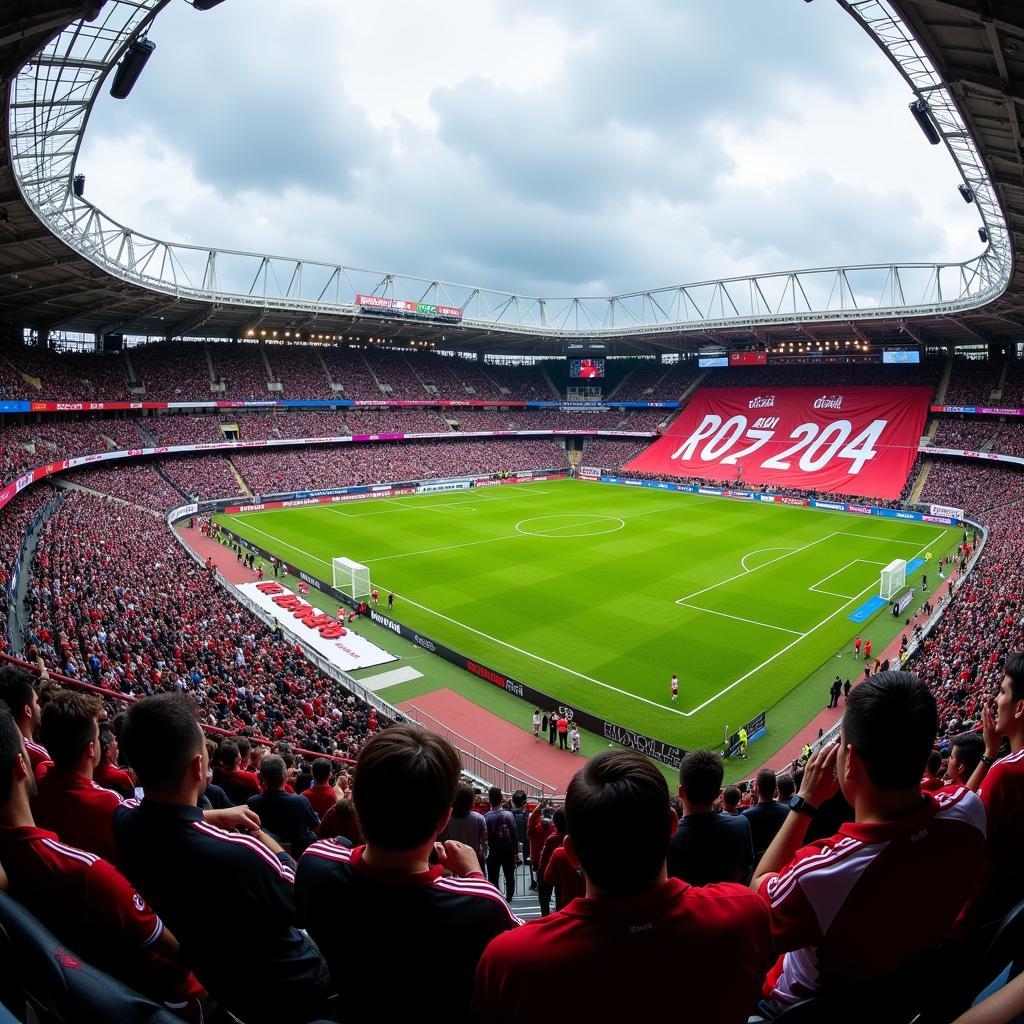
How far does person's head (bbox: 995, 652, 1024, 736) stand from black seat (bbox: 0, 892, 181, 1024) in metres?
4.27

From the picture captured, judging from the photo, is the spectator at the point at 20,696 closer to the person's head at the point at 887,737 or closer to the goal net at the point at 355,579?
the person's head at the point at 887,737

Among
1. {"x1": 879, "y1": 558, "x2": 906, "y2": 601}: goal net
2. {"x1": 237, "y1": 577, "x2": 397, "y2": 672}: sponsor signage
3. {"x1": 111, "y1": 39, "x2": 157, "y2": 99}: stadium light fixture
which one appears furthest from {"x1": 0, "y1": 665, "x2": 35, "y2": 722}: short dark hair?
{"x1": 879, "y1": 558, "x2": 906, "y2": 601}: goal net

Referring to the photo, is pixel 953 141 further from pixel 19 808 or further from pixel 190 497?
pixel 190 497

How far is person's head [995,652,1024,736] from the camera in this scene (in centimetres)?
391

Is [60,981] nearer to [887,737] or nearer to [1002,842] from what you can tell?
[887,737]

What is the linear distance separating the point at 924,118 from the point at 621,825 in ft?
75.9

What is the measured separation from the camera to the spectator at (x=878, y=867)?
2.51 meters

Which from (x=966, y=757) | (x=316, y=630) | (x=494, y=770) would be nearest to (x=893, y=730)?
(x=966, y=757)

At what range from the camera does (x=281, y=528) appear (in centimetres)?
4656

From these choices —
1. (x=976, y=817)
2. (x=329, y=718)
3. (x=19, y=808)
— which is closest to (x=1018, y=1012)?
(x=976, y=817)

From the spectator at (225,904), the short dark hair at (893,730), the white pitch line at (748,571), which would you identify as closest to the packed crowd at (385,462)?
the white pitch line at (748,571)

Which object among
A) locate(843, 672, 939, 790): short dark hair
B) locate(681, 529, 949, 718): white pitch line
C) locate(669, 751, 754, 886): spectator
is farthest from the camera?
locate(681, 529, 949, 718): white pitch line

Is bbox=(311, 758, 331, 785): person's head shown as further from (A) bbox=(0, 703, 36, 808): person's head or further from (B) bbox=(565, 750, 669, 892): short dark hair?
(B) bbox=(565, 750, 669, 892): short dark hair

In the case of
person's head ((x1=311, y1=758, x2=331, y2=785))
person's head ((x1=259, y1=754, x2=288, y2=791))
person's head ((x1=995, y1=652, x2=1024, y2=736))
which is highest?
person's head ((x1=995, y1=652, x2=1024, y2=736))
